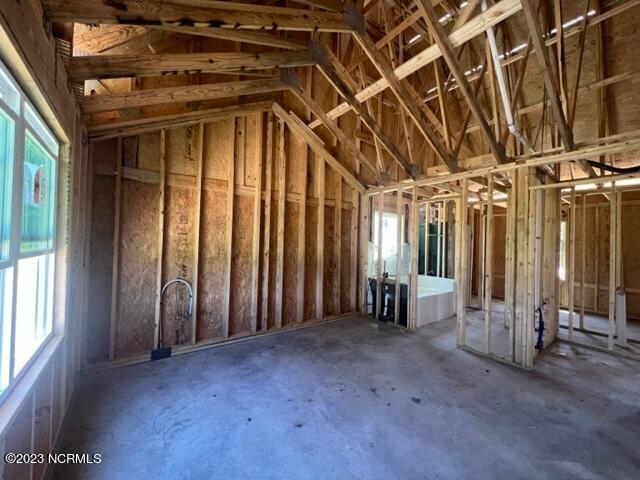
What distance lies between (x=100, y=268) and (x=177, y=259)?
2.82 feet

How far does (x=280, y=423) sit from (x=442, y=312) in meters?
4.54

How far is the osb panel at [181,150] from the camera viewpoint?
381cm

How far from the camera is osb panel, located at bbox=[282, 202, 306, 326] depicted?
4.90 metres

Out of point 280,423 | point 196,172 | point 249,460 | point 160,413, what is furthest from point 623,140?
point 160,413

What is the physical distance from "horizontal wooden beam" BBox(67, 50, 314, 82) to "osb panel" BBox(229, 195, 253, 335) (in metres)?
1.98

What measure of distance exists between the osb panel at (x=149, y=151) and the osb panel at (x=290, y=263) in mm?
2095

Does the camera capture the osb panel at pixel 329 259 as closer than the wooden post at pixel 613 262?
No

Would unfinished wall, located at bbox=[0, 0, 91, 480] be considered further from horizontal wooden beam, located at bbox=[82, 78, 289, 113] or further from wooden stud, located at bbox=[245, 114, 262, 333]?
wooden stud, located at bbox=[245, 114, 262, 333]

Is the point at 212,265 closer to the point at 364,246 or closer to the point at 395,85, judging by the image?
the point at 364,246

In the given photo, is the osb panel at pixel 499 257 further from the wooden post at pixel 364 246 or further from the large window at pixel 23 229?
the large window at pixel 23 229

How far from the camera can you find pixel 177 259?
3859 millimetres

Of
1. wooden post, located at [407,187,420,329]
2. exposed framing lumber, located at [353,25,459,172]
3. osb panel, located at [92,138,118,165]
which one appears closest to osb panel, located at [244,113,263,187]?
osb panel, located at [92,138,118,165]

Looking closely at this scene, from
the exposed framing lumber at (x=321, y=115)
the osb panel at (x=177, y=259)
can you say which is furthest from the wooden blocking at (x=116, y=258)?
the exposed framing lumber at (x=321, y=115)

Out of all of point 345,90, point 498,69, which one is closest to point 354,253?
point 345,90
